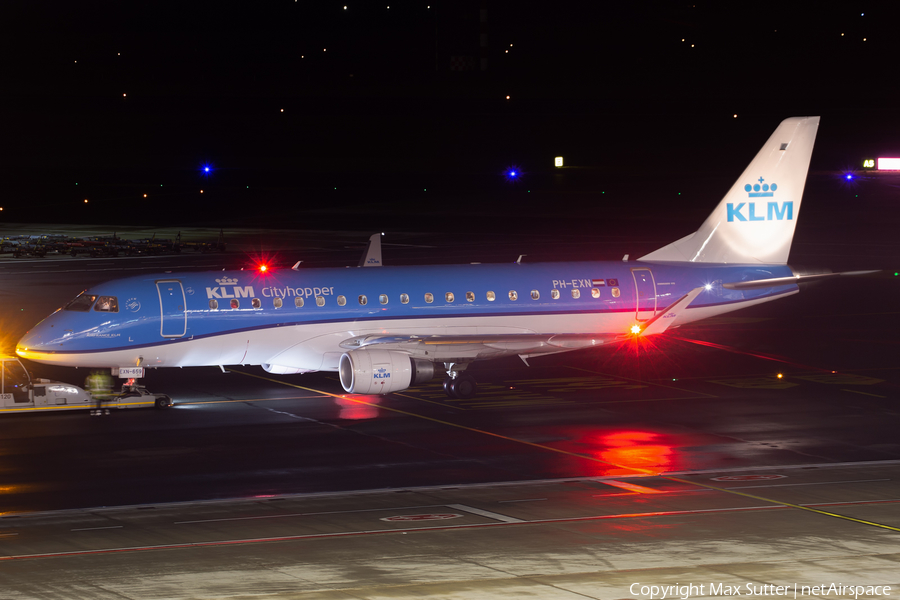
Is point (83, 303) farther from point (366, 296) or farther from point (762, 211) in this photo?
point (762, 211)

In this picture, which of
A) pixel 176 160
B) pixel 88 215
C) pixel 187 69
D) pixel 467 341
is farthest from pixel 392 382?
pixel 187 69

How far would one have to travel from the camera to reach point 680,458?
2841cm

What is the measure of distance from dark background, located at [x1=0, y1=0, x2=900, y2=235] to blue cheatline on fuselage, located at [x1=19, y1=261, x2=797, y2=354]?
5844 cm

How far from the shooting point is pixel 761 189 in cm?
4200

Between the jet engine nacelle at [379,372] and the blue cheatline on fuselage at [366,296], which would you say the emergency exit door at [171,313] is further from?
the jet engine nacelle at [379,372]

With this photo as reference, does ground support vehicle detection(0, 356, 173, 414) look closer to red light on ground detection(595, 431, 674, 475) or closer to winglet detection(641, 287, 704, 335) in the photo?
red light on ground detection(595, 431, 674, 475)

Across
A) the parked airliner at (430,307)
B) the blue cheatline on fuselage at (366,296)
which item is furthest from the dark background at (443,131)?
the blue cheatline on fuselage at (366,296)

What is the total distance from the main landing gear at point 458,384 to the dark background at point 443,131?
2452 inches

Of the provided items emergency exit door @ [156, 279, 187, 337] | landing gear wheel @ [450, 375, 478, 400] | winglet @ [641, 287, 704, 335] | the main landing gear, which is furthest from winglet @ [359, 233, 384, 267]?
winglet @ [641, 287, 704, 335]

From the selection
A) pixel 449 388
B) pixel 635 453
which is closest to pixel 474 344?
pixel 449 388

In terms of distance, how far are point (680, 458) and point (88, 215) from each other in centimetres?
9207

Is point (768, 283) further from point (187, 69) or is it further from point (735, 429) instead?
point (187, 69)

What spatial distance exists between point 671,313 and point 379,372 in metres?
12.1

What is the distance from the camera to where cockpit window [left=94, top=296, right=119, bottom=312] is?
3444cm
